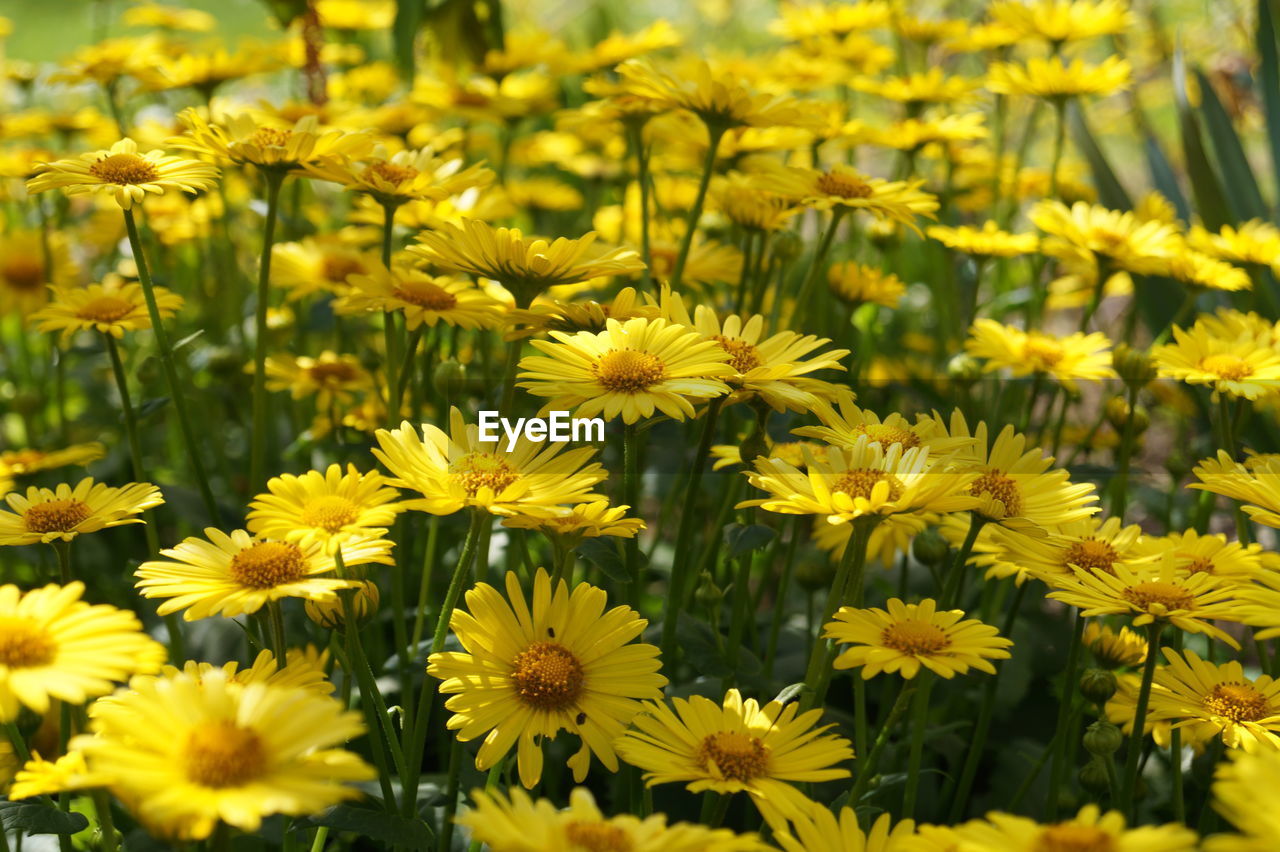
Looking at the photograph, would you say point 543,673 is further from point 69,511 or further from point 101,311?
point 101,311

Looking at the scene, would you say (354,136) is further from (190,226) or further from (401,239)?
(190,226)

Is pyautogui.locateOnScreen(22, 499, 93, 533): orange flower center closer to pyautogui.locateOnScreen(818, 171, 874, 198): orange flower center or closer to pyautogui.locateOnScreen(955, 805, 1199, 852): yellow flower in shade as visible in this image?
pyautogui.locateOnScreen(955, 805, 1199, 852): yellow flower in shade

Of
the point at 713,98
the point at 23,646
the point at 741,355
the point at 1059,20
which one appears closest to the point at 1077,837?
the point at 741,355

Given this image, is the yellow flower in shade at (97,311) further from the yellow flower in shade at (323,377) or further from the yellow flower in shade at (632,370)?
the yellow flower in shade at (632,370)

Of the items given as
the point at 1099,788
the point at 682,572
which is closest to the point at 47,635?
the point at 682,572

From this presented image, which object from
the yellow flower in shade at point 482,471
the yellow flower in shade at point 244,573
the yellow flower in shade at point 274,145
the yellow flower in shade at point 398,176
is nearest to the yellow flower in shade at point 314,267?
the yellow flower in shade at point 398,176

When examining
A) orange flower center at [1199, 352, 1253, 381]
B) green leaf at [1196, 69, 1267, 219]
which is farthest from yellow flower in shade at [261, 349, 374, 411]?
green leaf at [1196, 69, 1267, 219]
